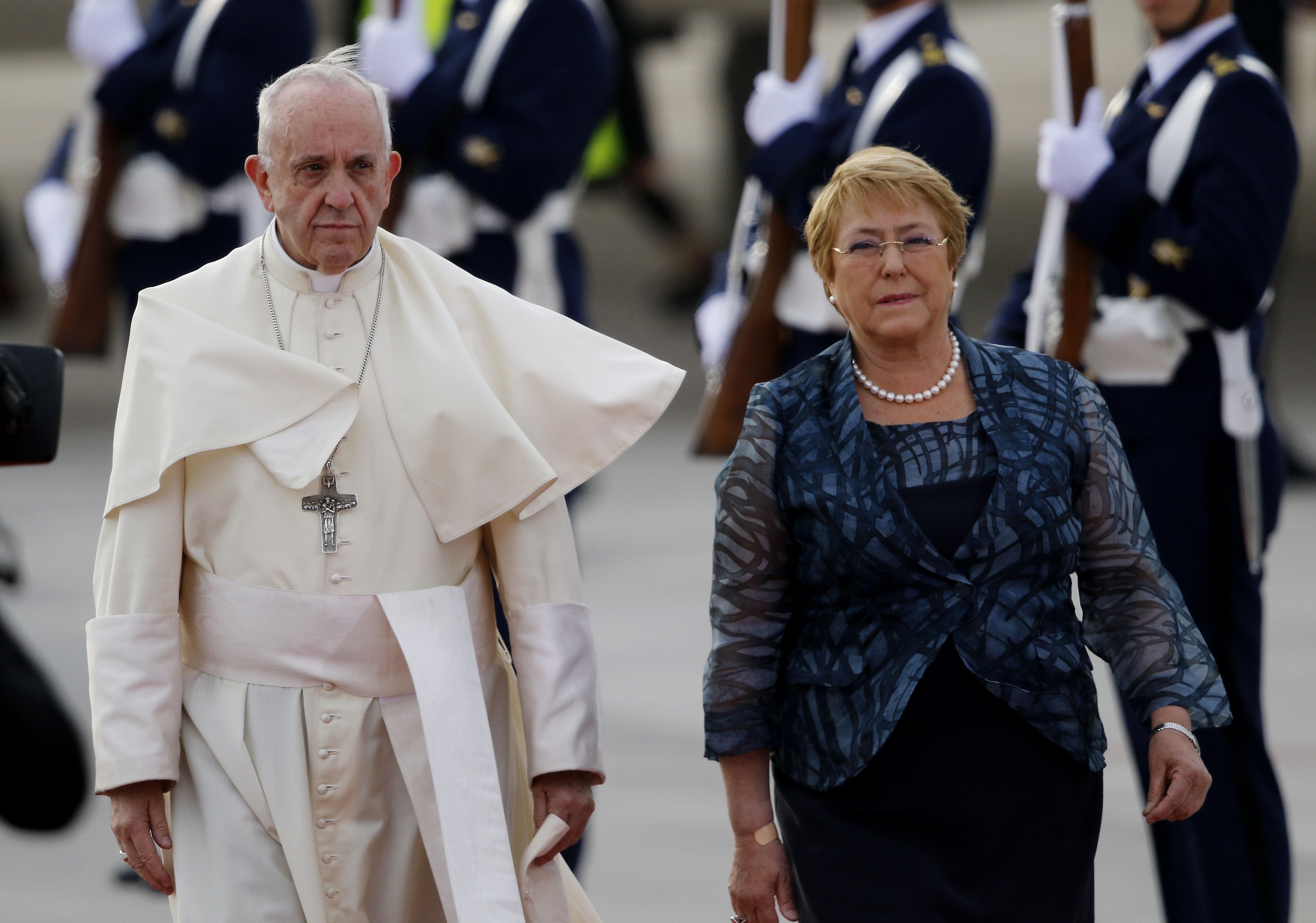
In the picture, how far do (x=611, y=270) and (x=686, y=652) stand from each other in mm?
8364

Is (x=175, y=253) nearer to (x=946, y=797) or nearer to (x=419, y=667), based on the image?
(x=419, y=667)

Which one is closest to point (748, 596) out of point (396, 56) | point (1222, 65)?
point (1222, 65)

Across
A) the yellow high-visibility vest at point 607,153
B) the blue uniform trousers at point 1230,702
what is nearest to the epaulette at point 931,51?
the blue uniform trousers at point 1230,702

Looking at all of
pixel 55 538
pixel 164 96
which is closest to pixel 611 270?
pixel 55 538

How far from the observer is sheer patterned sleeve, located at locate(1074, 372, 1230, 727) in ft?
8.95

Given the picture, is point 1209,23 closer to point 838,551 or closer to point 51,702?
point 838,551

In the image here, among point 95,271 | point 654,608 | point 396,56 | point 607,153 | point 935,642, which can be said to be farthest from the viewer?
point 607,153

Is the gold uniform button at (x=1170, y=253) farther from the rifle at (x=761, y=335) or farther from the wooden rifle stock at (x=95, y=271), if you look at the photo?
the wooden rifle stock at (x=95, y=271)

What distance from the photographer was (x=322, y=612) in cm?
275

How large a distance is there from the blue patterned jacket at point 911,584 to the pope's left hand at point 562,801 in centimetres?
20

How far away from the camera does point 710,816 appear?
493 centimetres

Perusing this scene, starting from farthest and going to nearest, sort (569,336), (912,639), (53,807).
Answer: (53,807) → (569,336) → (912,639)

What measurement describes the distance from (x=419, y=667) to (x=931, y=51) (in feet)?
6.62

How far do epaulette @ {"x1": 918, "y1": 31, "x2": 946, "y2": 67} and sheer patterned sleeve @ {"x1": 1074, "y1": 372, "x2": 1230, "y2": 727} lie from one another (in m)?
1.53
